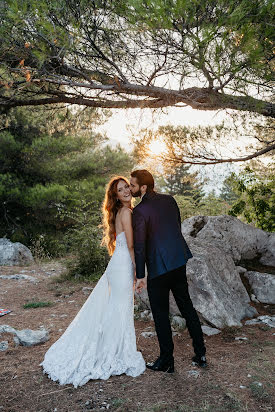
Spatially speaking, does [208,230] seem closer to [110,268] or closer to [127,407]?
[110,268]

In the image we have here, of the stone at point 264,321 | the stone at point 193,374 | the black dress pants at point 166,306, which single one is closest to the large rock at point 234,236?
the stone at point 264,321

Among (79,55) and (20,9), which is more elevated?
(20,9)

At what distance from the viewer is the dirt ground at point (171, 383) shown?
9.11 ft

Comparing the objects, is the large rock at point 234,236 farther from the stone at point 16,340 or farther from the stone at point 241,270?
the stone at point 16,340

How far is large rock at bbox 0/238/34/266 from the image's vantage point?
33.7 feet

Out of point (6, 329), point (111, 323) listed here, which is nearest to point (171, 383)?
point (111, 323)

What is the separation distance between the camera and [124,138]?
5816mm

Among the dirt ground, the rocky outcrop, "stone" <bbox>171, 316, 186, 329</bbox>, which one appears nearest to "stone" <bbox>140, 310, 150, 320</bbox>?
the rocky outcrop

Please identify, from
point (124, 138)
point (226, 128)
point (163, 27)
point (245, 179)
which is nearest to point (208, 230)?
point (226, 128)

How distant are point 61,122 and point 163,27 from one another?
8.41 feet

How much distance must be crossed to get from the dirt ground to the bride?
0.15 m

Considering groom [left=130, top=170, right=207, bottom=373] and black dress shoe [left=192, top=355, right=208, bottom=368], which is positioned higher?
groom [left=130, top=170, right=207, bottom=373]

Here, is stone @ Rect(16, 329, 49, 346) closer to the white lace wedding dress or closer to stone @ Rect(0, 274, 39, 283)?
the white lace wedding dress

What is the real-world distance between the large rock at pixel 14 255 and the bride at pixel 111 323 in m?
7.30
